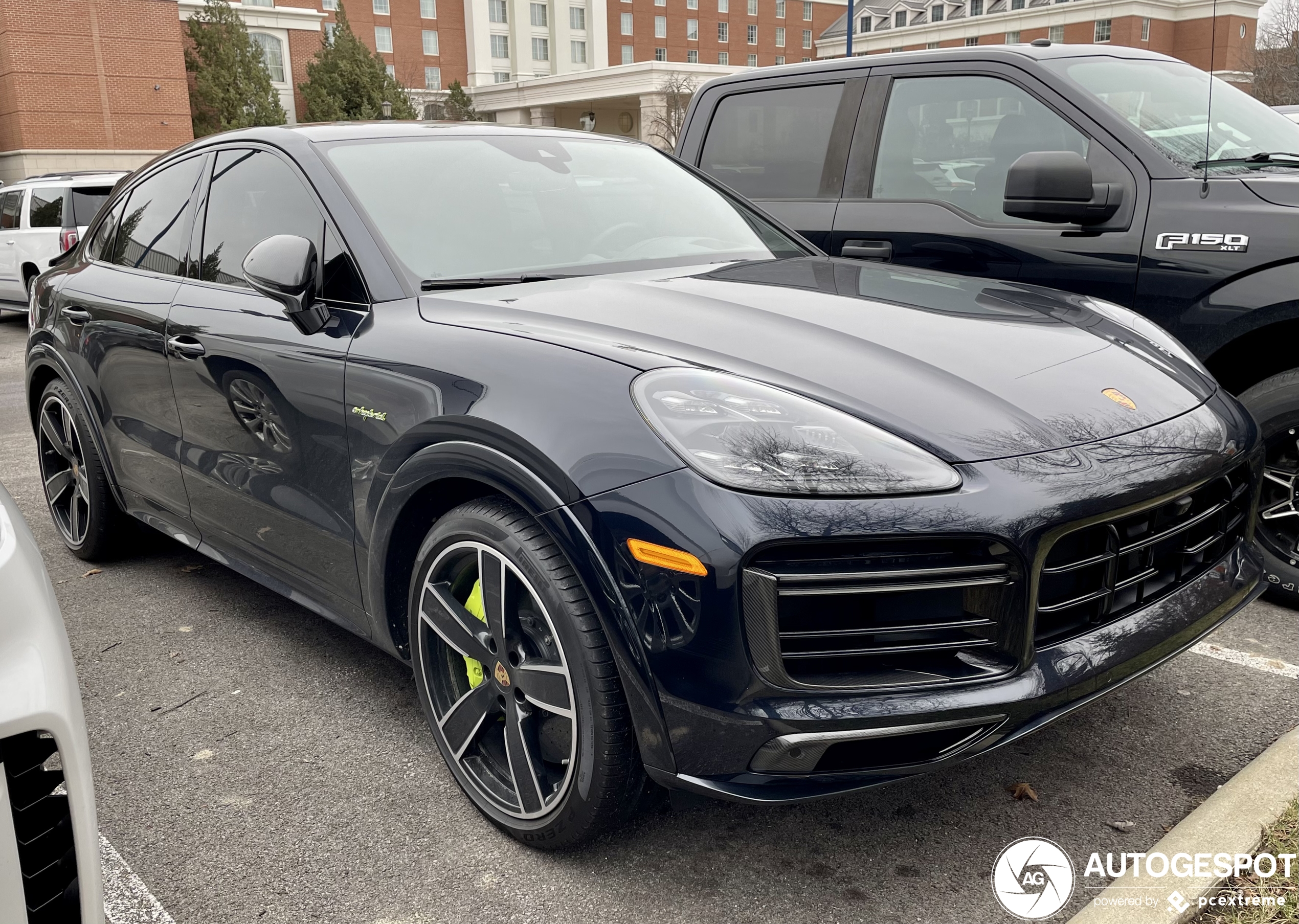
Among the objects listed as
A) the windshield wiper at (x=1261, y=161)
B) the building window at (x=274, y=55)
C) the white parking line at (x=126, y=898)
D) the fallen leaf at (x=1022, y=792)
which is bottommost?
the white parking line at (x=126, y=898)

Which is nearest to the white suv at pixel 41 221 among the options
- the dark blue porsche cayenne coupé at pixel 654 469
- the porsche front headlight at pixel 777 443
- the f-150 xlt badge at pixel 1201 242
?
the dark blue porsche cayenne coupé at pixel 654 469

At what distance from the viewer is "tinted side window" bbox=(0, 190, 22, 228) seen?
A: 14008 mm

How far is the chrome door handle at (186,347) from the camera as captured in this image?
3264 millimetres

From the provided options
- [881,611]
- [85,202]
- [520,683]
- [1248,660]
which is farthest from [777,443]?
[85,202]

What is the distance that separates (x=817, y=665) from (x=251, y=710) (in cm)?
191

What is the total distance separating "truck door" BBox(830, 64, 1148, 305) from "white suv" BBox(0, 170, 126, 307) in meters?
11.7

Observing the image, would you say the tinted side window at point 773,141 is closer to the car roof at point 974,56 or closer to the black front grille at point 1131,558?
the car roof at point 974,56

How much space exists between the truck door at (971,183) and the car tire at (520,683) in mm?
2568

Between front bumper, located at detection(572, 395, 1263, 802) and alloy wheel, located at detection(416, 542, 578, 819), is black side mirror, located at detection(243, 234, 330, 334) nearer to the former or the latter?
alloy wheel, located at detection(416, 542, 578, 819)

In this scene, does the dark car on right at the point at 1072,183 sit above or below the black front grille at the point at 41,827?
above

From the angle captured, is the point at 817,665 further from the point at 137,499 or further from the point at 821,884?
the point at 137,499

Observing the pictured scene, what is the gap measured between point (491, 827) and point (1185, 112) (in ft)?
12.0

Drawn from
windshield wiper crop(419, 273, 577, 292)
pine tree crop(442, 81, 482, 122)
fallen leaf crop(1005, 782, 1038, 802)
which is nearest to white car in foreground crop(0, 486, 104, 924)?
windshield wiper crop(419, 273, 577, 292)

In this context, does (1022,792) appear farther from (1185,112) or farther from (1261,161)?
(1185,112)
